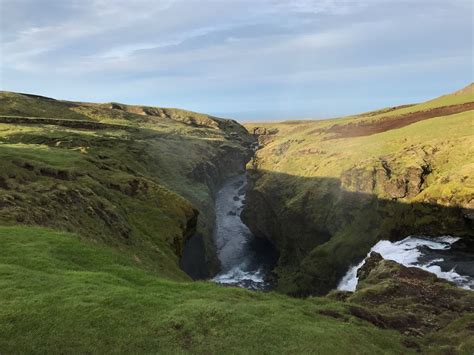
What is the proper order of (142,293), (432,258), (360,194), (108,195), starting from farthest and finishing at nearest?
1. (360,194)
2. (108,195)
3. (432,258)
4. (142,293)

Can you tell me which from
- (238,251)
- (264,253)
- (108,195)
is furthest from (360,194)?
(108,195)

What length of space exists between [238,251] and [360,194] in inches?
1222

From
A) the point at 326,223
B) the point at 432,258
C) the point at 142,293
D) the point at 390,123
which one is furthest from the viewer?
the point at 390,123

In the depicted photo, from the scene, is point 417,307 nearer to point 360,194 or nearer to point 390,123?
point 360,194

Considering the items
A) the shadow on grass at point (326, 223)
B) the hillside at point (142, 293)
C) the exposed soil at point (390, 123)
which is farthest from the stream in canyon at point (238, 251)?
the exposed soil at point (390, 123)

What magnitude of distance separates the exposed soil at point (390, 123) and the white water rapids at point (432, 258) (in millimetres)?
39798

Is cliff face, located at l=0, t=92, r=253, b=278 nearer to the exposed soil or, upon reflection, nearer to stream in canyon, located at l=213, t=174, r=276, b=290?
stream in canyon, located at l=213, t=174, r=276, b=290

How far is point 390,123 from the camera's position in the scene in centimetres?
9225

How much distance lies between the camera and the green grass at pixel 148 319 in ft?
53.6

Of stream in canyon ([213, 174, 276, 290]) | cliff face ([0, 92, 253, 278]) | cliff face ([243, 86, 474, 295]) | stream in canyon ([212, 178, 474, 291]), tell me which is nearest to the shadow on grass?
cliff face ([243, 86, 474, 295])

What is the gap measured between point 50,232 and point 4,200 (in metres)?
7.68

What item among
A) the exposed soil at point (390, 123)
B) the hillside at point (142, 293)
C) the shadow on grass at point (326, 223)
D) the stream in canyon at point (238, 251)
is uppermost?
the exposed soil at point (390, 123)

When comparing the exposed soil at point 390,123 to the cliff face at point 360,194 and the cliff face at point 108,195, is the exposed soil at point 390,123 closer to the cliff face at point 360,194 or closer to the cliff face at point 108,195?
the cliff face at point 360,194

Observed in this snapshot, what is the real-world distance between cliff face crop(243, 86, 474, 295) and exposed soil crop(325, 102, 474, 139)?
33 centimetres
